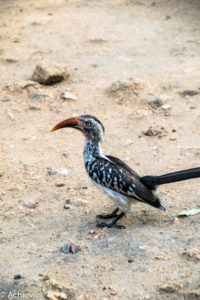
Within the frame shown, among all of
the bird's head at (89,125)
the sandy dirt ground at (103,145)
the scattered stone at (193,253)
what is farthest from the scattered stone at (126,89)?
the scattered stone at (193,253)

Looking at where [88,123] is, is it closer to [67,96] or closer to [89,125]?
[89,125]

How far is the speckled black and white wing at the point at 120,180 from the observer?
452cm

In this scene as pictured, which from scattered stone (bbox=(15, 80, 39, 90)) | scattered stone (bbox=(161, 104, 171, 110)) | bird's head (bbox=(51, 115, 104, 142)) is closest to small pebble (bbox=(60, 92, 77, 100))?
scattered stone (bbox=(15, 80, 39, 90))

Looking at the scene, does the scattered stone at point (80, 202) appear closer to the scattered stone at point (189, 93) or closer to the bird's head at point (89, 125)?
the bird's head at point (89, 125)

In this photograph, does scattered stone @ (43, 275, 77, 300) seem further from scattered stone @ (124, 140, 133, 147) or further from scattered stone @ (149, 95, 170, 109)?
scattered stone @ (149, 95, 170, 109)

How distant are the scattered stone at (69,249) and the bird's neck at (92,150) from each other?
37.6 inches

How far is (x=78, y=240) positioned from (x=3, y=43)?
6133mm

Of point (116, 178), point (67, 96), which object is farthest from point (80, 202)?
point (67, 96)

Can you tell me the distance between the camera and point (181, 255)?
4043 millimetres

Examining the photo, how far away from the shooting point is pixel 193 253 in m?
4.00

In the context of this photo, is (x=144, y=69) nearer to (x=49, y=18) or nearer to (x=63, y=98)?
(x=63, y=98)

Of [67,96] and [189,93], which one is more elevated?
[189,93]

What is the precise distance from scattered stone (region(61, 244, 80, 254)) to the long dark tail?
928 mm

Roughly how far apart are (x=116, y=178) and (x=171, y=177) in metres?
0.52
